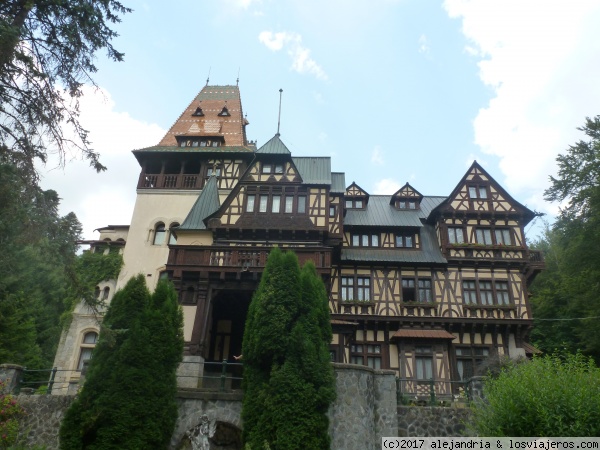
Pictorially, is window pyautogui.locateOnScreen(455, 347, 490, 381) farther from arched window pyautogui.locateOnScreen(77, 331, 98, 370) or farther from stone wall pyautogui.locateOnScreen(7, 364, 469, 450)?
arched window pyautogui.locateOnScreen(77, 331, 98, 370)

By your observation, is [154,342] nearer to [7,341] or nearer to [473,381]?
[473,381]

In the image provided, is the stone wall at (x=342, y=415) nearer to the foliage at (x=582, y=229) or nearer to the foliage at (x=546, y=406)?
the foliage at (x=546, y=406)

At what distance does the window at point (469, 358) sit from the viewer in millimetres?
22984

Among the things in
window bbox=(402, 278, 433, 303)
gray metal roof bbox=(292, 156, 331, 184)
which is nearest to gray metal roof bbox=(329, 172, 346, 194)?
gray metal roof bbox=(292, 156, 331, 184)

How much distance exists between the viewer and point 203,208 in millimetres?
24750

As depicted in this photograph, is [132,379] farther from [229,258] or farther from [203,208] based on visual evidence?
[203,208]

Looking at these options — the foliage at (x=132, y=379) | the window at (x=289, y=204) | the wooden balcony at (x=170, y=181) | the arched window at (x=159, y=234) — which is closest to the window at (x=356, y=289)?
the window at (x=289, y=204)

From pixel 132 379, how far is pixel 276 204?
41.1 feet

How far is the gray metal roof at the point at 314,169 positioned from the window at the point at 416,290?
23.0 ft

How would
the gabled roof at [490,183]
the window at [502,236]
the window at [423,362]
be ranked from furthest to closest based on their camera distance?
→ the gabled roof at [490,183]
the window at [502,236]
the window at [423,362]

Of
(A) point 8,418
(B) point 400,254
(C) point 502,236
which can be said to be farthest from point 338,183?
(A) point 8,418

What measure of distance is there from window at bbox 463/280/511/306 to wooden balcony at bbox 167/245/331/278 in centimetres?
906

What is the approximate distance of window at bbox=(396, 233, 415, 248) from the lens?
2650 centimetres

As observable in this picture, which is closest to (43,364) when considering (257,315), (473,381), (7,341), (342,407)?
(7,341)
